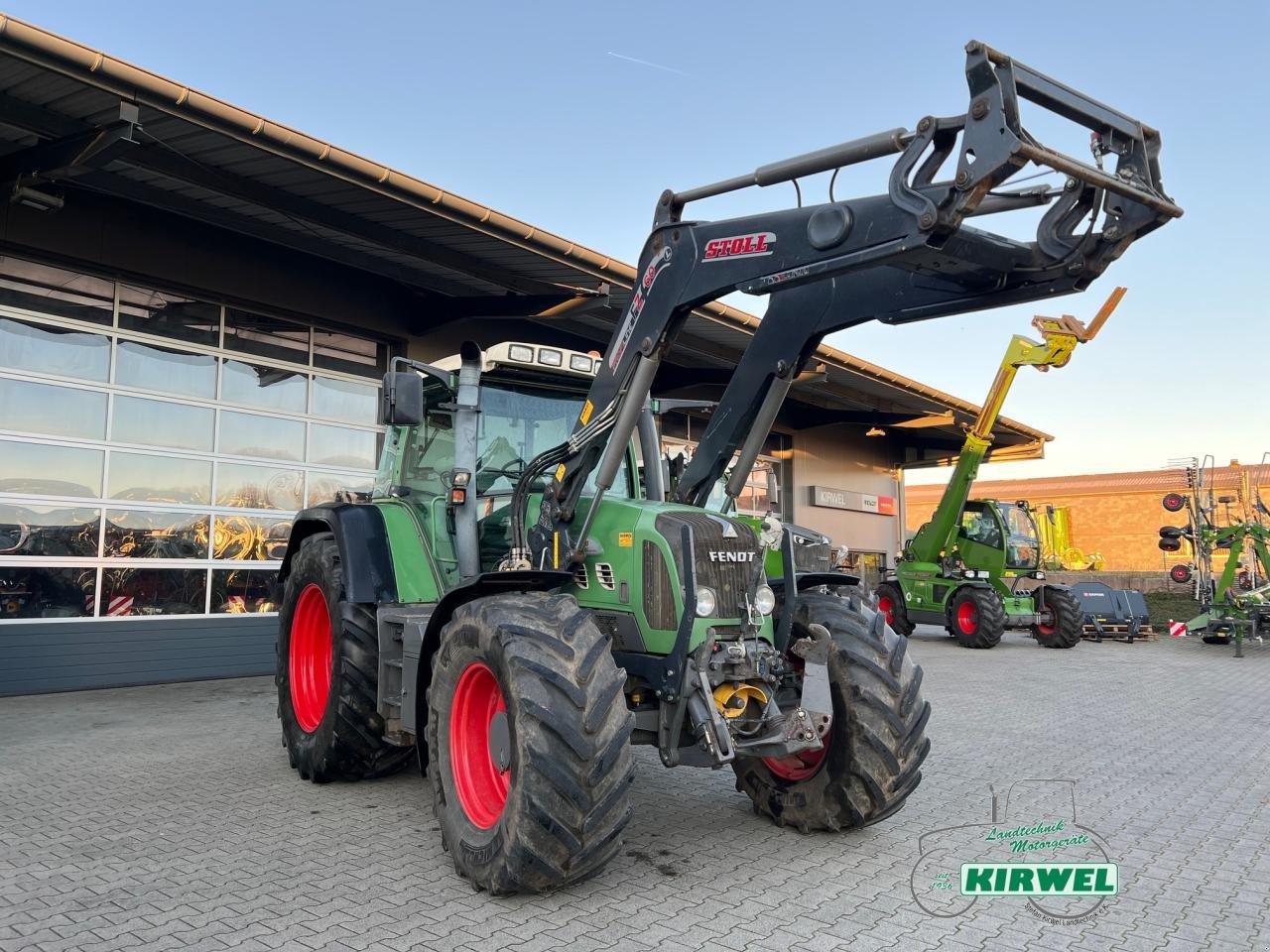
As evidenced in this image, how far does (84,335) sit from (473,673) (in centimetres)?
750

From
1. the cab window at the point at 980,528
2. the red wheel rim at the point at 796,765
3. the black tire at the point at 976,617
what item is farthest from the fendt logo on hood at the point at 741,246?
the cab window at the point at 980,528

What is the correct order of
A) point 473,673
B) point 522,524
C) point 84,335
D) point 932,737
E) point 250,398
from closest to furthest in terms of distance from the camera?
point 473,673 < point 522,524 < point 932,737 < point 84,335 < point 250,398

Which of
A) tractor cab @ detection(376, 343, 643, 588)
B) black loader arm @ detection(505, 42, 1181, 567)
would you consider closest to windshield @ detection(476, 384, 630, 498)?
tractor cab @ detection(376, 343, 643, 588)

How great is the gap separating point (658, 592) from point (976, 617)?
41.9 feet

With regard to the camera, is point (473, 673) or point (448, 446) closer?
point (473, 673)

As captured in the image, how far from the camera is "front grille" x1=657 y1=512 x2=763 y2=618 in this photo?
14.4 ft

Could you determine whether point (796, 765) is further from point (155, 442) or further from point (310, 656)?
point (155, 442)

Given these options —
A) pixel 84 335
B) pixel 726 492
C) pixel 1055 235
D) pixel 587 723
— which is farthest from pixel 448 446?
pixel 84 335

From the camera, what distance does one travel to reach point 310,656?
21.3ft

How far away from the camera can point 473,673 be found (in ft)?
14.1

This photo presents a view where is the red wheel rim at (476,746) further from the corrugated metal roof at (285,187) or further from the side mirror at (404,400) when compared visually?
the corrugated metal roof at (285,187)

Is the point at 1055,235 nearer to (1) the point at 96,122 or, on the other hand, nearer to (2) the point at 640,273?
(2) the point at 640,273

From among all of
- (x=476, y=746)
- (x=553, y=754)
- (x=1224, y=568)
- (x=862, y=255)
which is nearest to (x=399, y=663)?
(x=476, y=746)

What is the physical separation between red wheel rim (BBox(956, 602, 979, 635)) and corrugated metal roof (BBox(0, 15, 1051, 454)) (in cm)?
660
